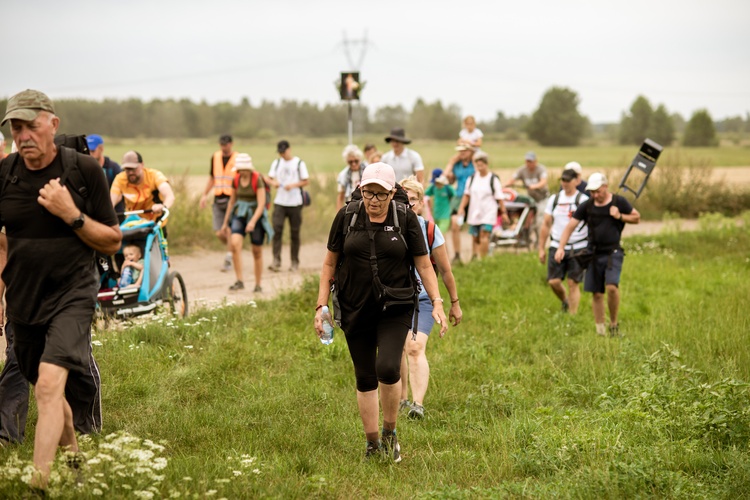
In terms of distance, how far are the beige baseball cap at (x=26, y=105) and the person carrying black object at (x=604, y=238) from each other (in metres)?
7.20

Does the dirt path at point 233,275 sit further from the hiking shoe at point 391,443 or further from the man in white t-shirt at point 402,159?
the hiking shoe at point 391,443

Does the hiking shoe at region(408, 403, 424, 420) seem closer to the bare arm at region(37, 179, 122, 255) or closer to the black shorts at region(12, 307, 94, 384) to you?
the black shorts at region(12, 307, 94, 384)

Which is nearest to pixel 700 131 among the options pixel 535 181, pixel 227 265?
pixel 535 181

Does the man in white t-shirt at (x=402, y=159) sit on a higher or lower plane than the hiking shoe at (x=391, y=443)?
higher

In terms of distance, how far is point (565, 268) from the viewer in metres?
11.9

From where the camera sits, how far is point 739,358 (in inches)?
373

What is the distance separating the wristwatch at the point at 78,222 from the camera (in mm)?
4969

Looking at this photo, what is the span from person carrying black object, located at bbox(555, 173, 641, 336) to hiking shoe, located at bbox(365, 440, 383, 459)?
5239mm

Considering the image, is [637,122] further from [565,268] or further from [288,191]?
[565,268]

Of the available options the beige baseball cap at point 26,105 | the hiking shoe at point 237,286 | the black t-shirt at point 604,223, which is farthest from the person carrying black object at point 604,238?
the beige baseball cap at point 26,105

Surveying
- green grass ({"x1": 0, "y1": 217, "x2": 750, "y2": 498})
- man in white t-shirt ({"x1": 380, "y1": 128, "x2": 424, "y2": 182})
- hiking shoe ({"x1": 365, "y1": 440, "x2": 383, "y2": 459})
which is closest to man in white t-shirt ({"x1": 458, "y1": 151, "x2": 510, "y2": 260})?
man in white t-shirt ({"x1": 380, "y1": 128, "x2": 424, "y2": 182})

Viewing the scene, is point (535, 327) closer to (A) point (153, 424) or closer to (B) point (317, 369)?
(B) point (317, 369)

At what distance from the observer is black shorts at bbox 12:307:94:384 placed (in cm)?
505

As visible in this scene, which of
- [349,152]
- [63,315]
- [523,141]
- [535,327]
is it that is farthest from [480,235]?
[523,141]
